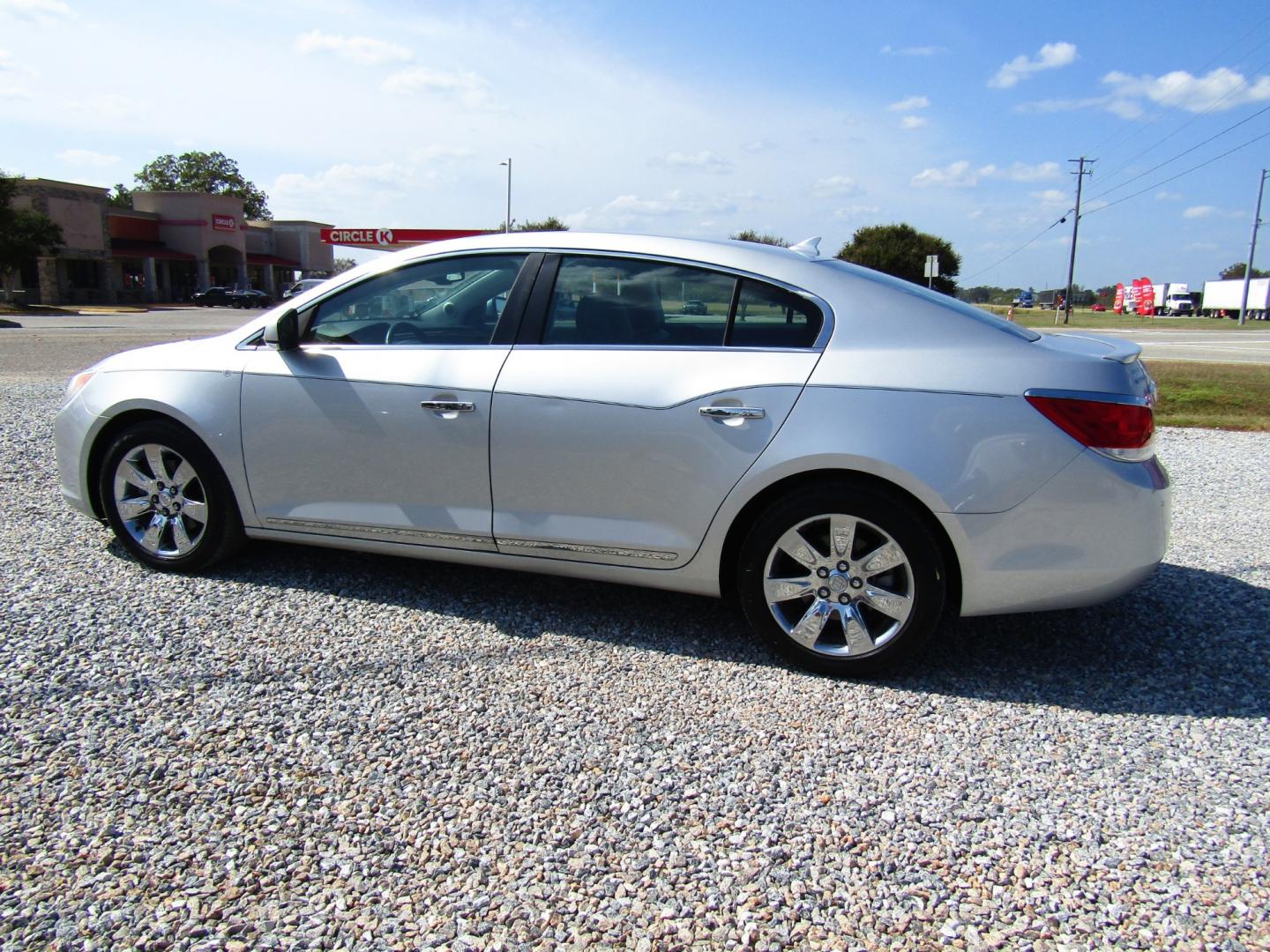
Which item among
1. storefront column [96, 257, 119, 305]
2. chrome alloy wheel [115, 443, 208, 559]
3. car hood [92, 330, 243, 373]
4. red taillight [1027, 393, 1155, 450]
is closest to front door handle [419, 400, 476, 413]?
car hood [92, 330, 243, 373]

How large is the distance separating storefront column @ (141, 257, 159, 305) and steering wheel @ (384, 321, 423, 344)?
206ft

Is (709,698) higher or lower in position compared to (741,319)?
lower

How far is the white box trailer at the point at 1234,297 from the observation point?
65.8 m

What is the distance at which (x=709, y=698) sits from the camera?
3.30 metres

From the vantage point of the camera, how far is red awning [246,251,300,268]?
70.4 m

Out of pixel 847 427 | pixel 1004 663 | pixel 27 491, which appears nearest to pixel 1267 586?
pixel 1004 663

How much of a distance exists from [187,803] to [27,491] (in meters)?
4.39

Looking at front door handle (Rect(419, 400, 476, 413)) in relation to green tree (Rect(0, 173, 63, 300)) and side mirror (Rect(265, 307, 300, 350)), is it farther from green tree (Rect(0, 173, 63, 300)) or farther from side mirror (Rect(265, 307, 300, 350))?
green tree (Rect(0, 173, 63, 300))

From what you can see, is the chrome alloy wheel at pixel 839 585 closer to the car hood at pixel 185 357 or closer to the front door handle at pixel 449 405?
the front door handle at pixel 449 405

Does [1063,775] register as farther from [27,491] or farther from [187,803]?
[27,491]

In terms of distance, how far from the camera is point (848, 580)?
3361 millimetres

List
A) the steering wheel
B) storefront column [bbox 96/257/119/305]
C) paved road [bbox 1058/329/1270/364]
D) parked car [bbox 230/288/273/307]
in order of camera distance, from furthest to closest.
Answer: storefront column [bbox 96/257/119/305] → parked car [bbox 230/288/273/307] → paved road [bbox 1058/329/1270/364] → the steering wheel

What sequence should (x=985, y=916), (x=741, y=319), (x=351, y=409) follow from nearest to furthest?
(x=985, y=916) < (x=741, y=319) < (x=351, y=409)

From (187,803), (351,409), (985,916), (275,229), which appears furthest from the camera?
(275,229)
